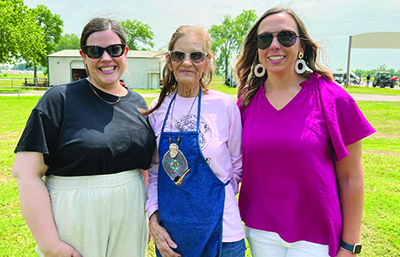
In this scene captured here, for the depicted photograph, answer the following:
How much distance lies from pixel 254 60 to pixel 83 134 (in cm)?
146

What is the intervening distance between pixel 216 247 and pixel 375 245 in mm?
2635

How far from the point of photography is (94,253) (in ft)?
6.26

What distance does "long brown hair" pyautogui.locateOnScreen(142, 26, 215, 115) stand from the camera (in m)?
2.05

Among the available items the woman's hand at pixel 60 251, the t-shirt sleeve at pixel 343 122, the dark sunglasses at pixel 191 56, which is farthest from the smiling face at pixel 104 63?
the t-shirt sleeve at pixel 343 122

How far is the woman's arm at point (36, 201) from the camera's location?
1.70m

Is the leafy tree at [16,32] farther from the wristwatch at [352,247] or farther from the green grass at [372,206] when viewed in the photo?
the wristwatch at [352,247]

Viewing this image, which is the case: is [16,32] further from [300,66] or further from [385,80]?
[385,80]

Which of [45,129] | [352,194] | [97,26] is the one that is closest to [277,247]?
[352,194]

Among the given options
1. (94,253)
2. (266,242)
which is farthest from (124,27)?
(266,242)

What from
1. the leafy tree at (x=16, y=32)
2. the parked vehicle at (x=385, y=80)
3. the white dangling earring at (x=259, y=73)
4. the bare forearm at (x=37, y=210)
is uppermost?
the leafy tree at (x=16, y=32)

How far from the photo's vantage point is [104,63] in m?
2.05

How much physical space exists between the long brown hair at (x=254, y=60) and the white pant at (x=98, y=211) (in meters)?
1.08

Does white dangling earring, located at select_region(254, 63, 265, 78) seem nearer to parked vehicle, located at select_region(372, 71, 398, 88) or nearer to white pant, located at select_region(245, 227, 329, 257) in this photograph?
white pant, located at select_region(245, 227, 329, 257)

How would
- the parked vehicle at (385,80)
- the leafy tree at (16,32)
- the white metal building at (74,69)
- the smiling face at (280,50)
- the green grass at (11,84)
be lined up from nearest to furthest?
the smiling face at (280,50), the leafy tree at (16,32), the green grass at (11,84), the parked vehicle at (385,80), the white metal building at (74,69)
